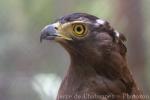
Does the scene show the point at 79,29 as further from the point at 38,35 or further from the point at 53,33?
the point at 38,35

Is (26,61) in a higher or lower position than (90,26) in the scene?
lower

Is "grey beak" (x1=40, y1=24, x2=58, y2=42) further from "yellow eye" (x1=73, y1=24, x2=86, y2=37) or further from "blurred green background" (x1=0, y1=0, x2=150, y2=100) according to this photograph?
"blurred green background" (x1=0, y1=0, x2=150, y2=100)

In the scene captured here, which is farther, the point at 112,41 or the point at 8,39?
the point at 8,39

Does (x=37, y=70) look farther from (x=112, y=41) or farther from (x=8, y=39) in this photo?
(x=112, y=41)

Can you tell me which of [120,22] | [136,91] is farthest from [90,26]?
[120,22]

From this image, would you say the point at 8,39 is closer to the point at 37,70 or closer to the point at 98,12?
the point at 37,70
